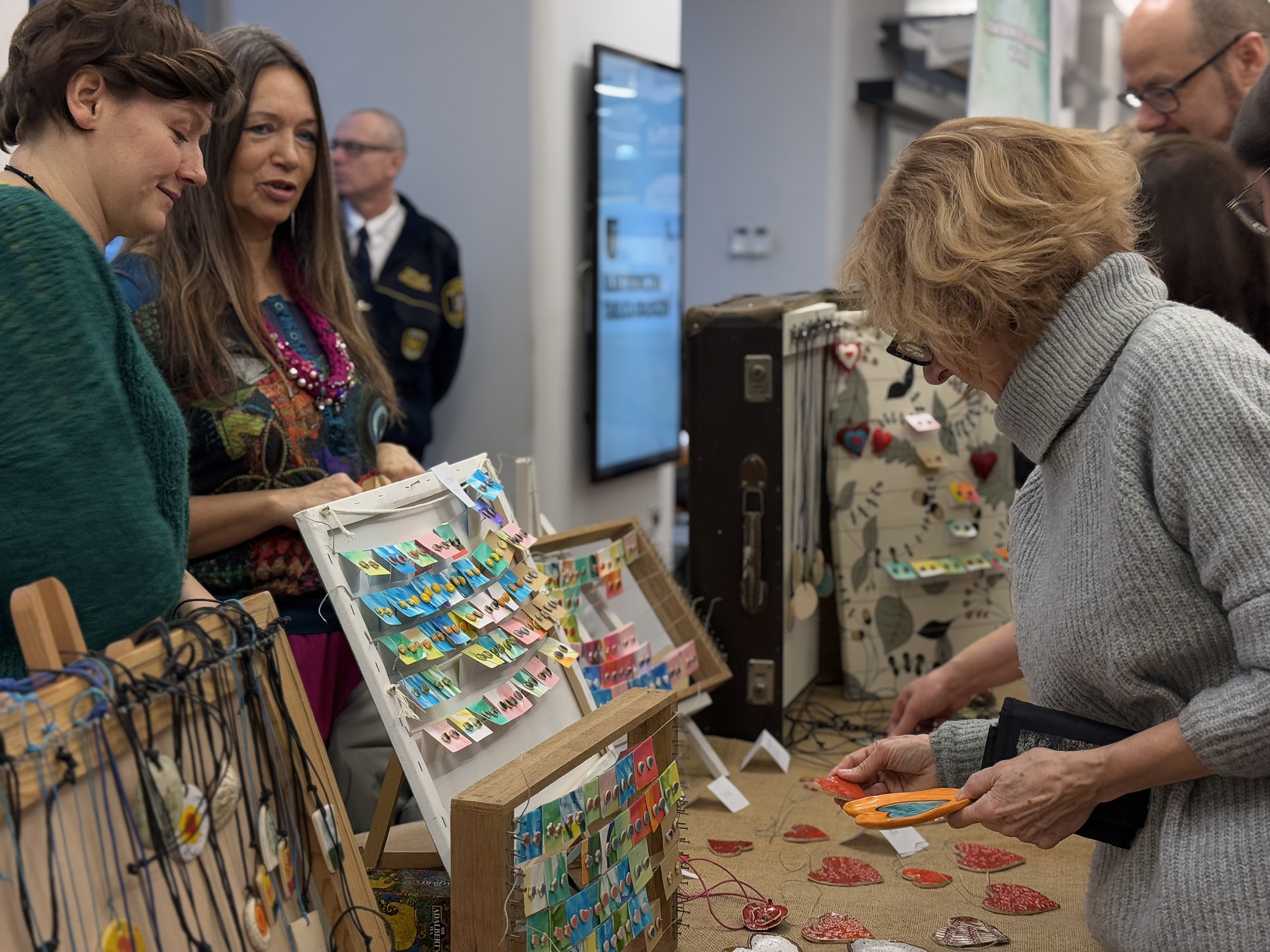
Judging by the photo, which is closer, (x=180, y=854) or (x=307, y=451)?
(x=180, y=854)

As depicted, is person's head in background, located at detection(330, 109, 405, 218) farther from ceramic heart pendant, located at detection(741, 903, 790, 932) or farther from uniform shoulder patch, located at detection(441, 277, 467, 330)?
ceramic heart pendant, located at detection(741, 903, 790, 932)

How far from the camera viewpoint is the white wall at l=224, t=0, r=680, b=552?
4.14m

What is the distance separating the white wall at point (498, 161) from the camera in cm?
414

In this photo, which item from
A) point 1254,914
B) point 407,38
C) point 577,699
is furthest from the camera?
point 407,38

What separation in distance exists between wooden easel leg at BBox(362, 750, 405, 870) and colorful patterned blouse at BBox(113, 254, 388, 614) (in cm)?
34

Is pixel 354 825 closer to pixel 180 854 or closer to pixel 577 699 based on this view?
pixel 577 699

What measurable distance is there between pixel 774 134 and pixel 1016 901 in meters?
6.01

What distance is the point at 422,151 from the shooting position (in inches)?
170

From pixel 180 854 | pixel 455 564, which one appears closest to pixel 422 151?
pixel 455 564

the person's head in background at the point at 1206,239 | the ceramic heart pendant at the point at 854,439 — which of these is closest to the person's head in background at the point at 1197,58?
the person's head in background at the point at 1206,239

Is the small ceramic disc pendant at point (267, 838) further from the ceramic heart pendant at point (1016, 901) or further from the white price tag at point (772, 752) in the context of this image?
the white price tag at point (772, 752)

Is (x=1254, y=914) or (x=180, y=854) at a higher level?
(x=180, y=854)

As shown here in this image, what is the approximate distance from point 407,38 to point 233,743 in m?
3.59

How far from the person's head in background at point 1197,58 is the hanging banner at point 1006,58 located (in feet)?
3.62
